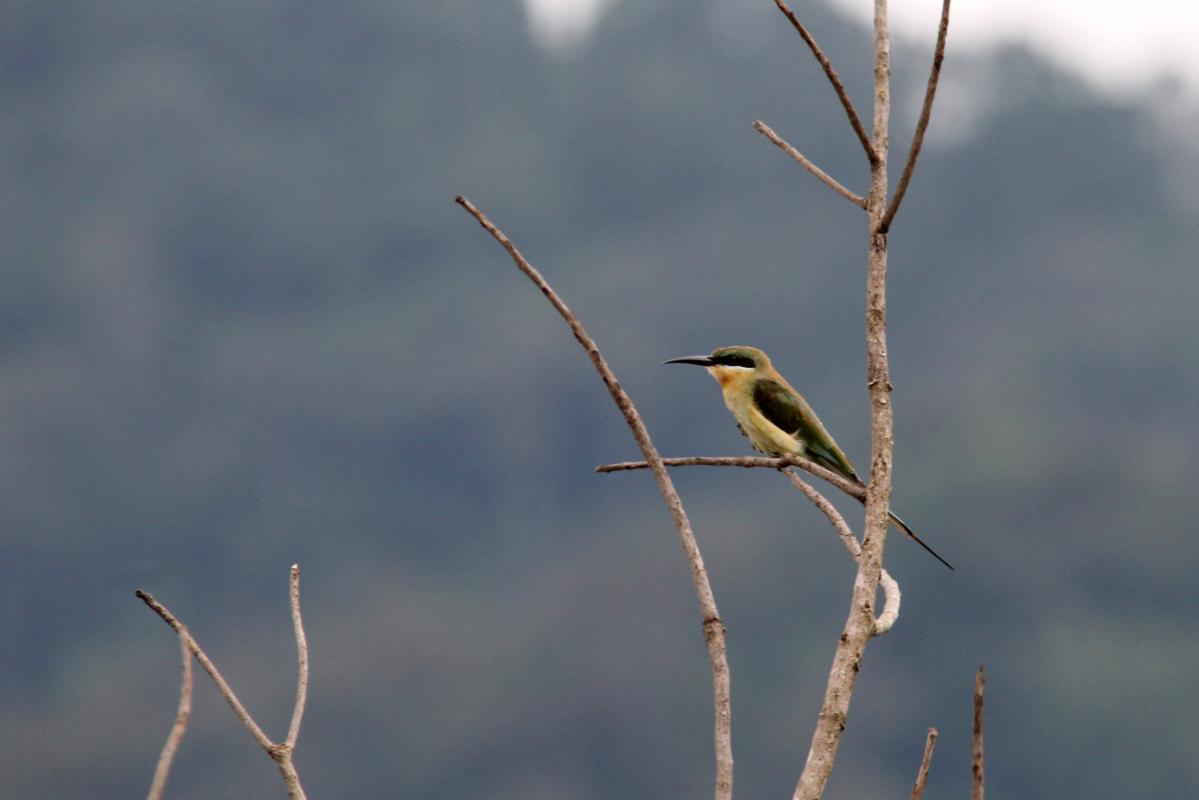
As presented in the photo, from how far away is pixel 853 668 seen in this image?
1.47 m

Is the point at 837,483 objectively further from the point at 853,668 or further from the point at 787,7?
the point at 787,7

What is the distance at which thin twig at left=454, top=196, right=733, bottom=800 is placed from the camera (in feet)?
4.31

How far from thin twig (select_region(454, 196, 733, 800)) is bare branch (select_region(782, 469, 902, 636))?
25 centimetres

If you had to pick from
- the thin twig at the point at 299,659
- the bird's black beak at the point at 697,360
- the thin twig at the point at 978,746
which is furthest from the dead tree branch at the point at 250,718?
the bird's black beak at the point at 697,360

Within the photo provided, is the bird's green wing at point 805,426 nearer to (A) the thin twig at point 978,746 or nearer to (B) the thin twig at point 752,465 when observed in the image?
(B) the thin twig at point 752,465

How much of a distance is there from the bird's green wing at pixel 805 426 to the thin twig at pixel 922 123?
3.95 metres

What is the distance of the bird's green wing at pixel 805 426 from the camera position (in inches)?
222

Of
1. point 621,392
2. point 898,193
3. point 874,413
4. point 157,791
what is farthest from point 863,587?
point 157,791

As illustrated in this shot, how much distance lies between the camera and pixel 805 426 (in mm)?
5684

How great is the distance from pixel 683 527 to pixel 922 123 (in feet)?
2.06

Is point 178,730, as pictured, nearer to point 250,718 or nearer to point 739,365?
point 250,718

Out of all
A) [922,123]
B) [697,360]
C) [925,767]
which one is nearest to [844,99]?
[922,123]

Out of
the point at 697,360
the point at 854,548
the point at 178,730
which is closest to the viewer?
the point at 178,730

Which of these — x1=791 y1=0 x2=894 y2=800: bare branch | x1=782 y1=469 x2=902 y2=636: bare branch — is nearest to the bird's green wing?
x1=782 y1=469 x2=902 y2=636: bare branch
